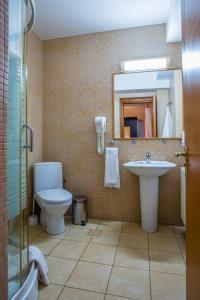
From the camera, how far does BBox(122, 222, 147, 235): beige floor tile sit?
6.98 ft

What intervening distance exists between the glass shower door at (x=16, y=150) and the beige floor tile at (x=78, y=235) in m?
0.81

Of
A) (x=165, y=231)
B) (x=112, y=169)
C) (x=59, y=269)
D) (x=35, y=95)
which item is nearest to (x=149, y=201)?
(x=165, y=231)

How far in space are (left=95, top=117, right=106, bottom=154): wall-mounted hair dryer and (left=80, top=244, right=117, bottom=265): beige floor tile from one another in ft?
3.58

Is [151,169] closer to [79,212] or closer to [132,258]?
[132,258]

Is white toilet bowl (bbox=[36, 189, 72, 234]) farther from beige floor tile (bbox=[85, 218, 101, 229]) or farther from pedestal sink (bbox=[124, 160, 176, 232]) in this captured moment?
pedestal sink (bbox=[124, 160, 176, 232])

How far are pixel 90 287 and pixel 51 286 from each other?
27 centimetres

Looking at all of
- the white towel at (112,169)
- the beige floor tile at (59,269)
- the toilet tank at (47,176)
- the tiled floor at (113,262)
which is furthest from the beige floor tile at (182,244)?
the toilet tank at (47,176)

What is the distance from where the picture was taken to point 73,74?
2523 mm

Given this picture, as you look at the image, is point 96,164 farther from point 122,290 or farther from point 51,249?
point 122,290

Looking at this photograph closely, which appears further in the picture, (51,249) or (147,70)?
(147,70)

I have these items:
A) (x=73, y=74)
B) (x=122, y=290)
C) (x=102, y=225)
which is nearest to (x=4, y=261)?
(x=122, y=290)

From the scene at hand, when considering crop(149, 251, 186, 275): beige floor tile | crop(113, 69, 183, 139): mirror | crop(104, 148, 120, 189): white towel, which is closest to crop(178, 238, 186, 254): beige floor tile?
crop(149, 251, 186, 275): beige floor tile

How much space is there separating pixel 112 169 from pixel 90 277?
1.19 m

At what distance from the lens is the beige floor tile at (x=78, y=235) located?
196cm
